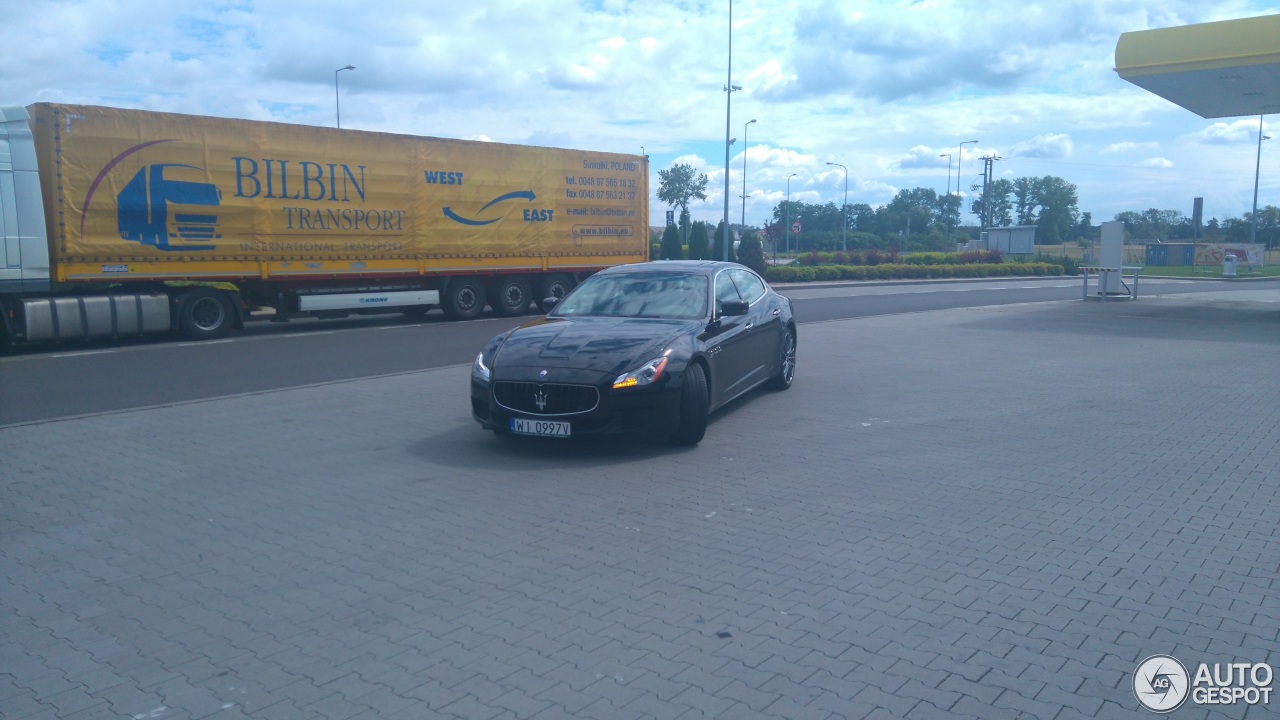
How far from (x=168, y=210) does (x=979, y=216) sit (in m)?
113

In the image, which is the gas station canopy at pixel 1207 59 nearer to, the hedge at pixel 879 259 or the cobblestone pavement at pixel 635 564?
the cobblestone pavement at pixel 635 564

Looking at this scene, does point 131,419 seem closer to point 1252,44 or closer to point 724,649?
point 724,649

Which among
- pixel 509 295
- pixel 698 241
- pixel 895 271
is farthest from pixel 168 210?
pixel 895 271

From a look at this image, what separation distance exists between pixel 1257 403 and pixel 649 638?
9.06 meters

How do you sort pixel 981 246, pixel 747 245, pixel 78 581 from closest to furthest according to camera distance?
pixel 78 581 < pixel 747 245 < pixel 981 246

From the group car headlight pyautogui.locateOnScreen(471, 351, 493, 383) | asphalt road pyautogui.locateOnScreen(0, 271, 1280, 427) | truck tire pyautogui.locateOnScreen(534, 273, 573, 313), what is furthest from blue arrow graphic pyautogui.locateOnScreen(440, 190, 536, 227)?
car headlight pyautogui.locateOnScreen(471, 351, 493, 383)

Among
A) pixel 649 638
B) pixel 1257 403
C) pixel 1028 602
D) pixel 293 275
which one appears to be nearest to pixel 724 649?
pixel 649 638

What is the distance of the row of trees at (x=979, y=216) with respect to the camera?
93.0 metres

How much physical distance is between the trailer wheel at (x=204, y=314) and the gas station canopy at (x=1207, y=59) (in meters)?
19.4

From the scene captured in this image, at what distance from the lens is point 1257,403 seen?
10.5m

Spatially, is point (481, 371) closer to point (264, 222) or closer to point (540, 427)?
point (540, 427)

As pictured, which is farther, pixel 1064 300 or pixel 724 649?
pixel 1064 300

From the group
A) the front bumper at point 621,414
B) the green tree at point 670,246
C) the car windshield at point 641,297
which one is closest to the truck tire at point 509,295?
the car windshield at point 641,297

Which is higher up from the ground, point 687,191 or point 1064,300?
point 687,191
